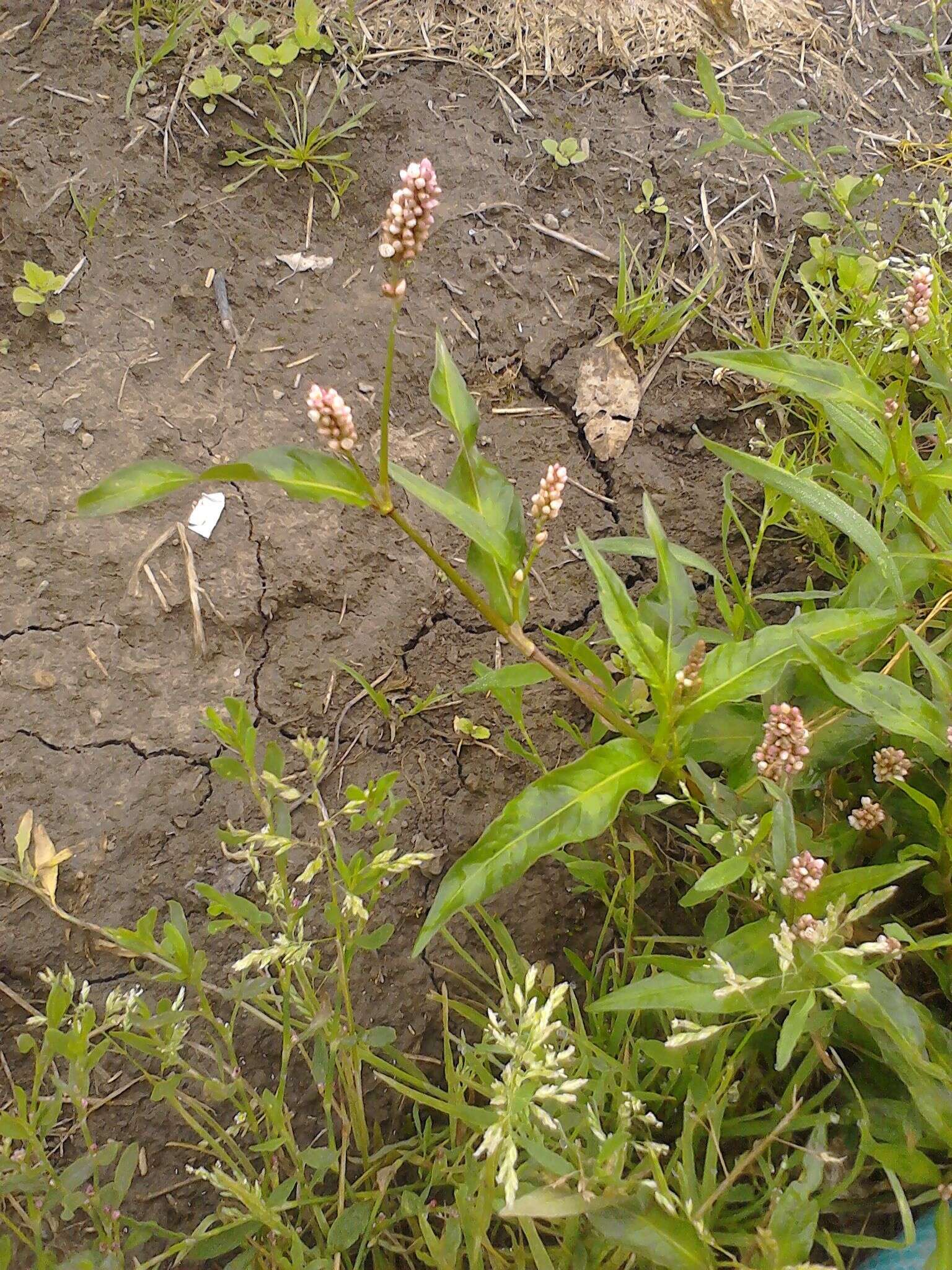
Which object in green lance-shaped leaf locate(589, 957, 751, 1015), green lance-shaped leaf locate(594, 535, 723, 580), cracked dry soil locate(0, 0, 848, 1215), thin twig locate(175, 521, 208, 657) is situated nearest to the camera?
green lance-shaped leaf locate(589, 957, 751, 1015)

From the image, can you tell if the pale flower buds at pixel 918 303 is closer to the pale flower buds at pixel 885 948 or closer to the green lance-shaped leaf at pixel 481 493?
the green lance-shaped leaf at pixel 481 493

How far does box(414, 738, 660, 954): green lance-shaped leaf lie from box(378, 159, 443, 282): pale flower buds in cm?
70

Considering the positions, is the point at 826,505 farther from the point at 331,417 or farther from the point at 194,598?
the point at 194,598

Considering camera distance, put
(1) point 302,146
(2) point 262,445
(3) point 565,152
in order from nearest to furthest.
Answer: (2) point 262,445
(1) point 302,146
(3) point 565,152

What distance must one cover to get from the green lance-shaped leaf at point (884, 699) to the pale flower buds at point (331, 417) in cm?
73

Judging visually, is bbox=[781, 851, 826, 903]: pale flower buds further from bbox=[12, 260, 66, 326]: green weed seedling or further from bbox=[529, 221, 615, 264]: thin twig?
bbox=[12, 260, 66, 326]: green weed seedling

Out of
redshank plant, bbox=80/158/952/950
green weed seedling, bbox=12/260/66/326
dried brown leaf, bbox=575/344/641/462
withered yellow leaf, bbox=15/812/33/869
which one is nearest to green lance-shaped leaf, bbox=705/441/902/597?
redshank plant, bbox=80/158/952/950

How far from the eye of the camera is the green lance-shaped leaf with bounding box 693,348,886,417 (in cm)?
156

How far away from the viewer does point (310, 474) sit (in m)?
1.08

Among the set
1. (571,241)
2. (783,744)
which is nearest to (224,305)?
(571,241)

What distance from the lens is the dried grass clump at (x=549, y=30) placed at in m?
2.58

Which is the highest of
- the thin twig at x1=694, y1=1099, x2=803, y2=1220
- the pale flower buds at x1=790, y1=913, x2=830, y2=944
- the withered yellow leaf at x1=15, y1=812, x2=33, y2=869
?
the pale flower buds at x1=790, y1=913, x2=830, y2=944

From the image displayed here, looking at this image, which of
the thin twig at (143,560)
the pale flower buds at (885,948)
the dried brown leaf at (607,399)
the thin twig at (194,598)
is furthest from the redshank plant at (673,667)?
the thin twig at (143,560)

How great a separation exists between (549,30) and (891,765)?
2337 millimetres
